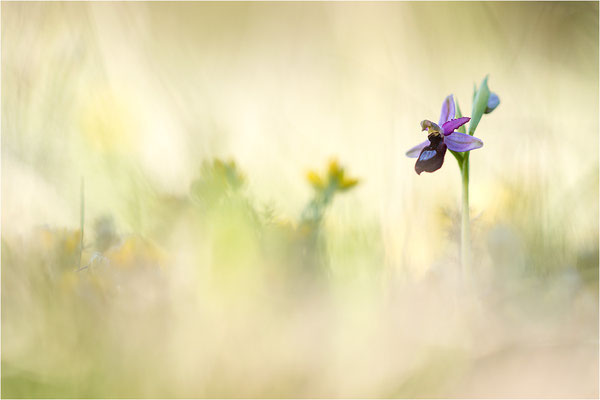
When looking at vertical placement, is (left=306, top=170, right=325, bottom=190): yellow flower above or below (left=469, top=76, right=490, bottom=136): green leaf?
below

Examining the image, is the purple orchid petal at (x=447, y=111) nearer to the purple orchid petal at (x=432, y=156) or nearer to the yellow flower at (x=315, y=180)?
the purple orchid petal at (x=432, y=156)

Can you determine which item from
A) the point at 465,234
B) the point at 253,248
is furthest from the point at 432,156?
the point at 253,248

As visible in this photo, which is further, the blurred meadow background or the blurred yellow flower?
the blurred yellow flower

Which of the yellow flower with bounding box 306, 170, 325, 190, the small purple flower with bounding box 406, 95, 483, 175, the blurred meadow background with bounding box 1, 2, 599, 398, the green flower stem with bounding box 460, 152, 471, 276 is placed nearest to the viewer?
the blurred meadow background with bounding box 1, 2, 599, 398

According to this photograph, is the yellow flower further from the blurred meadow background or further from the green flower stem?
the green flower stem

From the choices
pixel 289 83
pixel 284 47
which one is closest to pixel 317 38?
pixel 284 47

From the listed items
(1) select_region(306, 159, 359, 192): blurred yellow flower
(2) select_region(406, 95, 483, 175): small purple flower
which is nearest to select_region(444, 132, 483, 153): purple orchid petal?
(2) select_region(406, 95, 483, 175): small purple flower

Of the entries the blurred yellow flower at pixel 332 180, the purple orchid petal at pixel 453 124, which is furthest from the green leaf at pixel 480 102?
the blurred yellow flower at pixel 332 180
